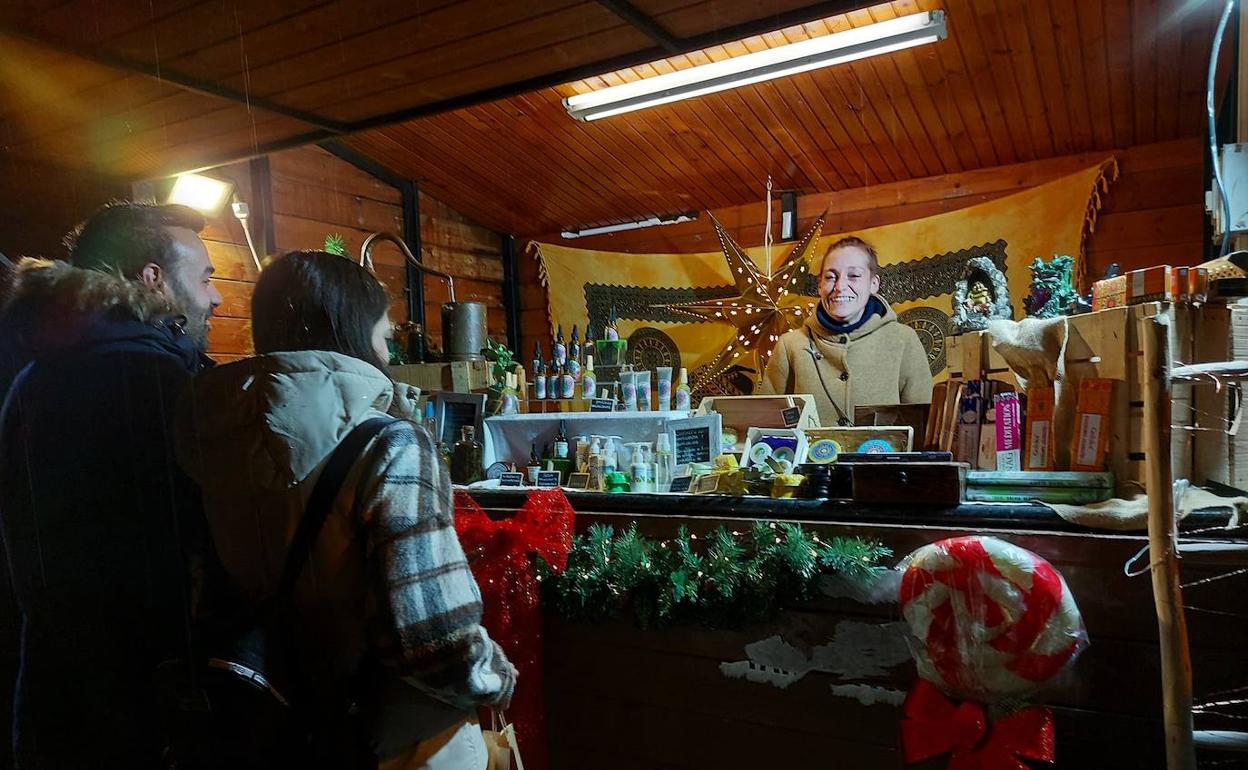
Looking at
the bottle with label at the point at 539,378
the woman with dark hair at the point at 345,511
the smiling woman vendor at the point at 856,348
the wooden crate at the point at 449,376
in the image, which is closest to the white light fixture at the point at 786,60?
the smiling woman vendor at the point at 856,348

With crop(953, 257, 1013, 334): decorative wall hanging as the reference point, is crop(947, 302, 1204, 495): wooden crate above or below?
below

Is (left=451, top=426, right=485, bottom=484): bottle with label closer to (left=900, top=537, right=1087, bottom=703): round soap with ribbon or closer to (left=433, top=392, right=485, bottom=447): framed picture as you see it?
(left=433, top=392, right=485, bottom=447): framed picture

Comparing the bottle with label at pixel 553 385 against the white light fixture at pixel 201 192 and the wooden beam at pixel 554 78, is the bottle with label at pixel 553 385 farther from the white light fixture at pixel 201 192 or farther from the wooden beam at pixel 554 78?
the white light fixture at pixel 201 192

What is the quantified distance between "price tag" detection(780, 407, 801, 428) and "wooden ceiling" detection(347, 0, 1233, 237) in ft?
→ 5.41

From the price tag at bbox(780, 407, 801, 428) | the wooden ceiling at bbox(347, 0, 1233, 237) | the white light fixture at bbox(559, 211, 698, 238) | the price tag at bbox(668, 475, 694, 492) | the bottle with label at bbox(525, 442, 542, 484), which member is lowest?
the price tag at bbox(668, 475, 694, 492)

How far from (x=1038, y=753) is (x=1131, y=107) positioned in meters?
3.29

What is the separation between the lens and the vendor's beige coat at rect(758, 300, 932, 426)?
3307mm

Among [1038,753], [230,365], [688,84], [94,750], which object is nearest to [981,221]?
[688,84]

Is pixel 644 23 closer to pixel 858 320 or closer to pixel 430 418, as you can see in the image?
pixel 430 418

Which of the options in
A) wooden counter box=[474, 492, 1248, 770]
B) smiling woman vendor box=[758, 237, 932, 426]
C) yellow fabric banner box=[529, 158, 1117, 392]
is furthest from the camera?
yellow fabric banner box=[529, 158, 1117, 392]

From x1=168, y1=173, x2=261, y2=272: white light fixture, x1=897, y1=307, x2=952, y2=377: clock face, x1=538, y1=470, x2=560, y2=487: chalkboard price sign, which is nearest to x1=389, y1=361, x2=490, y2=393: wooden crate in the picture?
x1=538, y1=470, x2=560, y2=487: chalkboard price sign

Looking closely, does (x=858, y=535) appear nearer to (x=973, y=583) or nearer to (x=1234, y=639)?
(x=973, y=583)

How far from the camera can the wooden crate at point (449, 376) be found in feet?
9.02

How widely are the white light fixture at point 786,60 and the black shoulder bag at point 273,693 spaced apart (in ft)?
8.33
